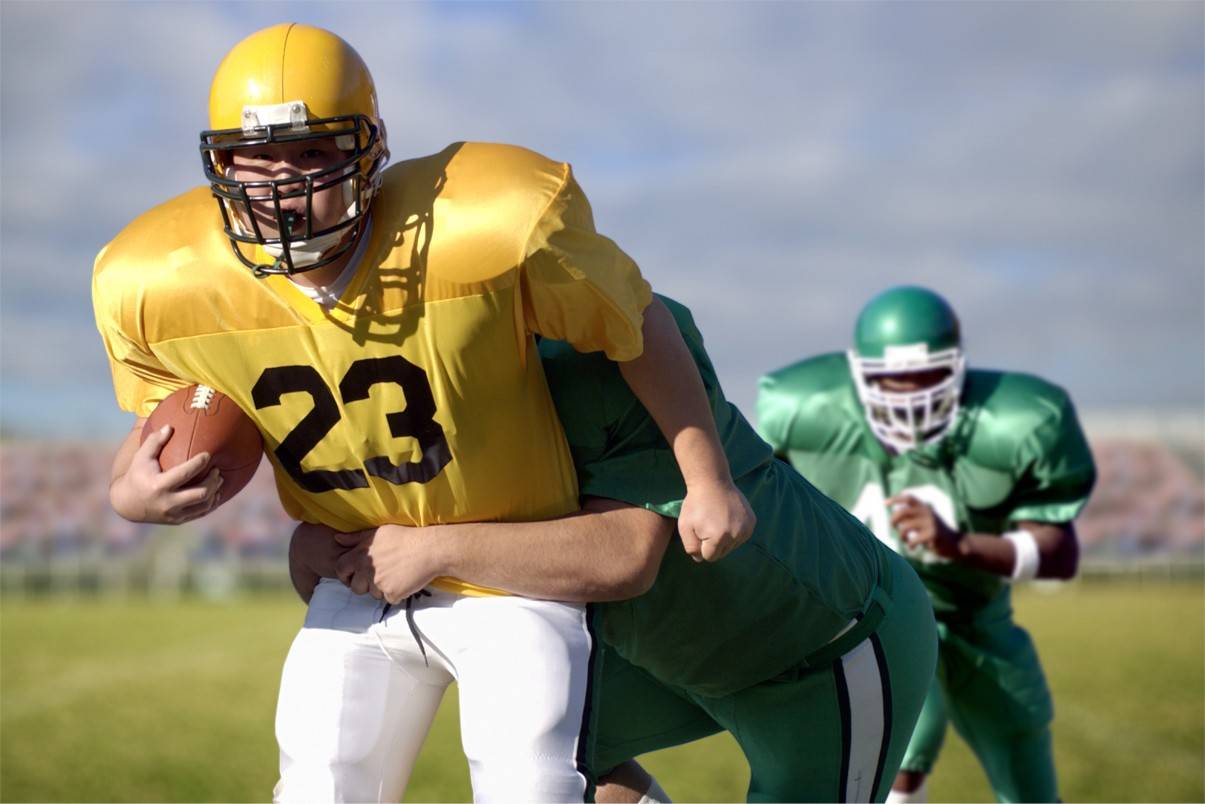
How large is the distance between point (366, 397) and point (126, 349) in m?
0.44

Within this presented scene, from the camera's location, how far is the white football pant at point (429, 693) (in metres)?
2.03

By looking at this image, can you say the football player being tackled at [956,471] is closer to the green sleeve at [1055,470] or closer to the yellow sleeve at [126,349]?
the green sleeve at [1055,470]

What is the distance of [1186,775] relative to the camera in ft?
17.6

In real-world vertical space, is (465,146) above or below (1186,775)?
above

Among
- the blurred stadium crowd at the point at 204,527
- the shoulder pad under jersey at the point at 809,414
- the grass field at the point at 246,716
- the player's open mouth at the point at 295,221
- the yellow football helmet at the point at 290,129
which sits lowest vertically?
the blurred stadium crowd at the point at 204,527

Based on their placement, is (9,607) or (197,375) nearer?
(197,375)

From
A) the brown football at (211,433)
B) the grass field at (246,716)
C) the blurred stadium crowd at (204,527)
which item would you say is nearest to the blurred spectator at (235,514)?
the blurred stadium crowd at (204,527)

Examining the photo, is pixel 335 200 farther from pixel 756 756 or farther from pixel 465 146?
pixel 756 756

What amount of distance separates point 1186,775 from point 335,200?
15.4 feet

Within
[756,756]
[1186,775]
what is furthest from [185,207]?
[1186,775]

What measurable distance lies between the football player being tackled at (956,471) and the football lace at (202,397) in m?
2.25

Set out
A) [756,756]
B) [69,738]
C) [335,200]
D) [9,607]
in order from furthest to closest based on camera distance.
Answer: [9,607]
[69,738]
[756,756]
[335,200]

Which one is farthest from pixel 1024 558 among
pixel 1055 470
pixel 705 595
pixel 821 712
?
pixel 705 595

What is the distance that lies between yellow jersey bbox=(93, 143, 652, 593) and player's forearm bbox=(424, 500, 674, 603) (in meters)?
0.06
